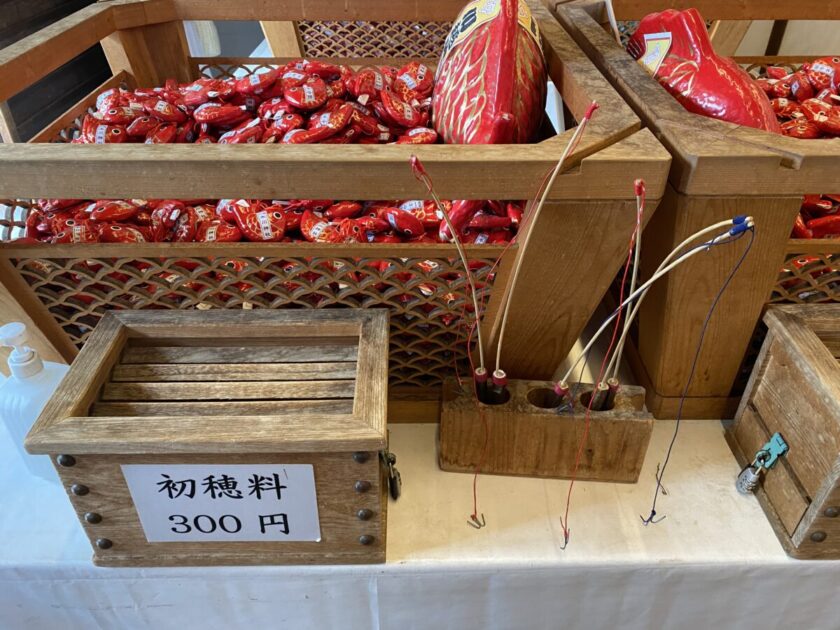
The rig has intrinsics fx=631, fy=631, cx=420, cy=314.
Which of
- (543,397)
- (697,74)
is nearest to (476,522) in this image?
(543,397)

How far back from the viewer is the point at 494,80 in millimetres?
969

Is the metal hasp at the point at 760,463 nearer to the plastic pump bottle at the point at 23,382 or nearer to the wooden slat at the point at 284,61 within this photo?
the plastic pump bottle at the point at 23,382

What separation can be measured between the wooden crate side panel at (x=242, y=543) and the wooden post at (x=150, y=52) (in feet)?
3.78

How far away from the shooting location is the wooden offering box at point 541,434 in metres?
0.81

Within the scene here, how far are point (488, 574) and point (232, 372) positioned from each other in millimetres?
410

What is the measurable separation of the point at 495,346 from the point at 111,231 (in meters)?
0.55

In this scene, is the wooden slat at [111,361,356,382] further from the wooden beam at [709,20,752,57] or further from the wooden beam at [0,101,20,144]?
the wooden beam at [709,20,752,57]

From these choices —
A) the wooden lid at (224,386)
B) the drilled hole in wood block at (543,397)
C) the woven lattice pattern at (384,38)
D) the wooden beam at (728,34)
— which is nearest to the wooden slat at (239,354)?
the wooden lid at (224,386)

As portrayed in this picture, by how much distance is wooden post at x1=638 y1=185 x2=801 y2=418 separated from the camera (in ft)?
2.44

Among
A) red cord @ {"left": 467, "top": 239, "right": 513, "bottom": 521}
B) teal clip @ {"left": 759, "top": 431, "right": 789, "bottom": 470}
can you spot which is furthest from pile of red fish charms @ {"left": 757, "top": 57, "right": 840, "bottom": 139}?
red cord @ {"left": 467, "top": 239, "right": 513, "bottom": 521}

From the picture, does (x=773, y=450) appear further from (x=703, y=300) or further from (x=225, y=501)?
(x=225, y=501)

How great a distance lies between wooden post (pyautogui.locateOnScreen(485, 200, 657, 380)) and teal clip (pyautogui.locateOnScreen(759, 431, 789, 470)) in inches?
11.2

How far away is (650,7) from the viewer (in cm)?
145

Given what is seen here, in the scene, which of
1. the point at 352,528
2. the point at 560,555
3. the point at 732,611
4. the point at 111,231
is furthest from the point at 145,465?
the point at 732,611
